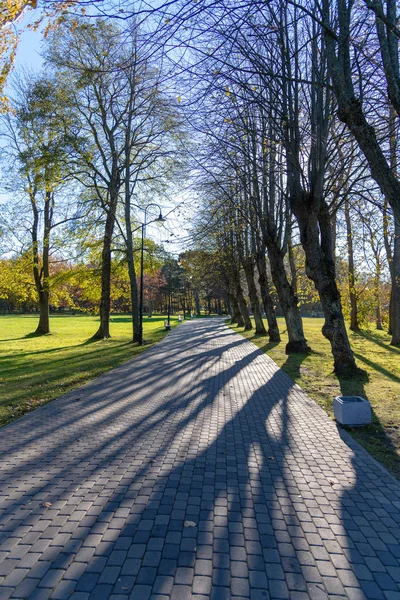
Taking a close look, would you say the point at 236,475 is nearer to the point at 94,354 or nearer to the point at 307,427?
the point at 307,427

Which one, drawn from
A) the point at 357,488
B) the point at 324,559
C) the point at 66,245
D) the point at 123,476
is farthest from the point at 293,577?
the point at 66,245

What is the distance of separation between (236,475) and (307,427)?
2200 mm

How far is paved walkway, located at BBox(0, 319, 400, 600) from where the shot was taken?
2.69 m

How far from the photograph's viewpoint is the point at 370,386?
9156mm

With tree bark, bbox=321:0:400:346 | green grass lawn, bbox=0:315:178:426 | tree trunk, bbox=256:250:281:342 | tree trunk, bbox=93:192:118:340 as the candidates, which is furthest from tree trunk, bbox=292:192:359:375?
tree trunk, bbox=93:192:118:340

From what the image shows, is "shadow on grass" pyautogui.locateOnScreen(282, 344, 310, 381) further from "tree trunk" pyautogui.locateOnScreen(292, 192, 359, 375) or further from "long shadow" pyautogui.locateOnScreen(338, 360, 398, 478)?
"long shadow" pyautogui.locateOnScreen(338, 360, 398, 478)

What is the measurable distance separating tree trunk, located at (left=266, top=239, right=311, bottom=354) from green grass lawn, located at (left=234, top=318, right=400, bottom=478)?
2.07 ft

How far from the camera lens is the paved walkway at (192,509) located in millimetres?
2691

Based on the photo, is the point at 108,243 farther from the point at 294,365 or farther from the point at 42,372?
the point at 294,365

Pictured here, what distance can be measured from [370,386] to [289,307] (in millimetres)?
6737

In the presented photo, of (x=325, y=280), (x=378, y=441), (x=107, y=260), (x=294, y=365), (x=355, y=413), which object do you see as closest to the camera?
(x=378, y=441)

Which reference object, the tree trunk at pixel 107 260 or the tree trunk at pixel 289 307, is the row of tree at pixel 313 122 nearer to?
the tree trunk at pixel 289 307

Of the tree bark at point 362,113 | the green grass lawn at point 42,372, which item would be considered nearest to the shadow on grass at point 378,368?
the tree bark at point 362,113

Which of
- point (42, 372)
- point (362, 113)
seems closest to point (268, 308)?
point (42, 372)
